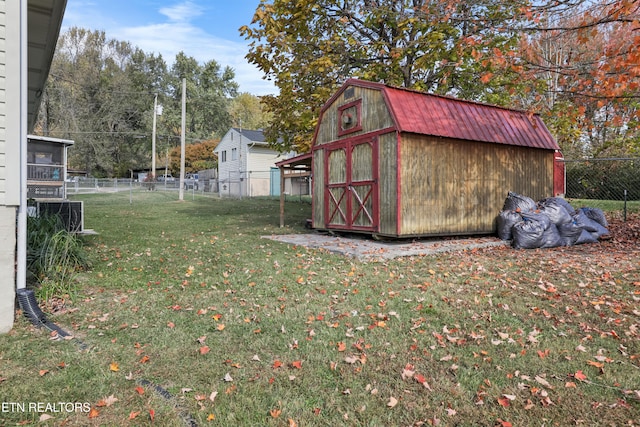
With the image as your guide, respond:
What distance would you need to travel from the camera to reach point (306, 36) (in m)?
10.9

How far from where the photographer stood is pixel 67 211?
26.7 ft

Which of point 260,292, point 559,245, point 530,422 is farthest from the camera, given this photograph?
point 559,245

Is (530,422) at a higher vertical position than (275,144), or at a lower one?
lower

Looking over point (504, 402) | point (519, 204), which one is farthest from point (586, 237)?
point (504, 402)

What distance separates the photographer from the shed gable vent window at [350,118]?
29.2 ft

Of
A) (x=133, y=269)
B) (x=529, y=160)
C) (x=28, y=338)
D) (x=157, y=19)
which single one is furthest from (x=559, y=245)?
(x=157, y=19)

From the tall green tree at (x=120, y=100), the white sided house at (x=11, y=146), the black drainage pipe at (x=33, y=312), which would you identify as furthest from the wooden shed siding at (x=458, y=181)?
the tall green tree at (x=120, y=100)

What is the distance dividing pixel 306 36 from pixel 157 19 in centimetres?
1457

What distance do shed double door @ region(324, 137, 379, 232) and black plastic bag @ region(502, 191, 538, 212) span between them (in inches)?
118

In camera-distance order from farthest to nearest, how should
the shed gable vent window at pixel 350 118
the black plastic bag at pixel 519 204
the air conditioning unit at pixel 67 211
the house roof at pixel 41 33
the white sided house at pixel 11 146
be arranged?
the shed gable vent window at pixel 350 118 → the black plastic bag at pixel 519 204 → the air conditioning unit at pixel 67 211 → the house roof at pixel 41 33 → the white sided house at pixel 11 146

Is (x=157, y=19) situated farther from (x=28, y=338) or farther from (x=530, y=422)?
(x=530, y=422)

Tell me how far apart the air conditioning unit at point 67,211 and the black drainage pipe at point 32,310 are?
14.5 feet

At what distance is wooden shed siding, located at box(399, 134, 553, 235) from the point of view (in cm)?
795

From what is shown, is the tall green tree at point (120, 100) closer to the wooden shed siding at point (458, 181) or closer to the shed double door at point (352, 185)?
the shed double door at point (352, 185)
